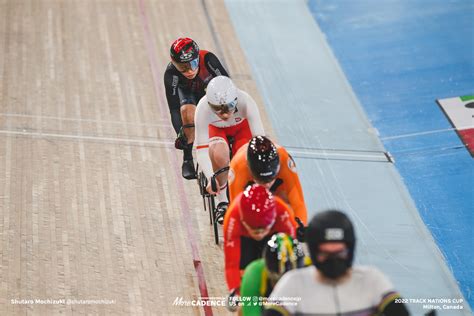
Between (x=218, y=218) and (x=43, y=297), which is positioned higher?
(x=218, y=218)

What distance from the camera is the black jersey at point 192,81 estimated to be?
6.11 meters

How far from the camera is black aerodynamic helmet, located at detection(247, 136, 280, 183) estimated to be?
4422 millimetres

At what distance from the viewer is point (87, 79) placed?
8.23 meters

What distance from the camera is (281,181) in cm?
475

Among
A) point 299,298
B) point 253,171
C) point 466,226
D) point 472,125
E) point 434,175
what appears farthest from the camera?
point 472,125

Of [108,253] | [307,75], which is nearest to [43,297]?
[108,253]

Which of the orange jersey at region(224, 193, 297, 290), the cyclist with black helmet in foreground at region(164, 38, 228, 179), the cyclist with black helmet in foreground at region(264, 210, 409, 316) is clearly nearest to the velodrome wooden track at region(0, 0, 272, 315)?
the cyclist with black helmet in foreground at region(164, 38, 228, 179)

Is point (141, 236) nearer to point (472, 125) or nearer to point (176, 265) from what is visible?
point (176, 265)

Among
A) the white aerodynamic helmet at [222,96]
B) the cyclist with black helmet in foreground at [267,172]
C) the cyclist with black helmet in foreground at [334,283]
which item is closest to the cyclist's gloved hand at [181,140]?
the white aerodynamic helmet at [222,96]

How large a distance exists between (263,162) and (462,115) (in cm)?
373

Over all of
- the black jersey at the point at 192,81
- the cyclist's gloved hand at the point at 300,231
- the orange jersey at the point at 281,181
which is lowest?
the black jersey at the point at 192,81

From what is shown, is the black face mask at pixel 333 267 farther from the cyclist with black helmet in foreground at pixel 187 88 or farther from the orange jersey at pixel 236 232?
the cyclist with black helmet in foreground at pixel 187 88

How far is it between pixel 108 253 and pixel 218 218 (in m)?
0.94

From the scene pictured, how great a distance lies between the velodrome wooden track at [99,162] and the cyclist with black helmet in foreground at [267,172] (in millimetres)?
1062
